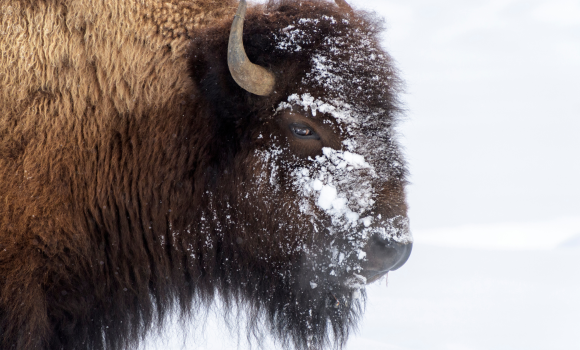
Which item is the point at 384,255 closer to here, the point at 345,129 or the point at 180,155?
the point at 345,129

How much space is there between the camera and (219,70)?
7.67ft

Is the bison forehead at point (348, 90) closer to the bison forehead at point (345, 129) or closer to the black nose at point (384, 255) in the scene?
the bison forehead at point (345, 129)

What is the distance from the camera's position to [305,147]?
7.64 ft

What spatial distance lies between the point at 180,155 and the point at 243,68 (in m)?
0.53

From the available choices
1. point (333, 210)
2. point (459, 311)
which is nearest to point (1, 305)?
point (333, 210)

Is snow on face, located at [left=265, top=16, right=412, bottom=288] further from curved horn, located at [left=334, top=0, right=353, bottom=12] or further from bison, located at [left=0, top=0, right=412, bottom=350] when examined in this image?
curved horn, located at [left=334, top=0, right=353, bottom=12]

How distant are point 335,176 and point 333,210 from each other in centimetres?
16

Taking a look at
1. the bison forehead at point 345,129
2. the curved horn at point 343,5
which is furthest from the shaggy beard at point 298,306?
the curved horn at point 343,5

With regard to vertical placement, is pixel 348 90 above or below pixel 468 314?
above

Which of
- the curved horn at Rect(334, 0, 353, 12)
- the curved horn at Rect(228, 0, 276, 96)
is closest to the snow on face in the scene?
the curved horn at Rect(228, 0, 276, 96)

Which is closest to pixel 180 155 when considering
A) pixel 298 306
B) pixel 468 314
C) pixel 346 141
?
pixel 346 141

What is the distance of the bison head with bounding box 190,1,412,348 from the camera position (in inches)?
89.6

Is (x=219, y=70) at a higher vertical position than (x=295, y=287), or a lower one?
higher

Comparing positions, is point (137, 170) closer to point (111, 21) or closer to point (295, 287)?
point (111, 21)
